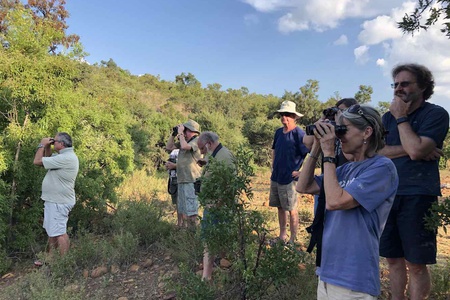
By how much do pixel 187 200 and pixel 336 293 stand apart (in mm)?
3563

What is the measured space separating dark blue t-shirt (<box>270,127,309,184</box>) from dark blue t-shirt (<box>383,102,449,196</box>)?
1914 mm

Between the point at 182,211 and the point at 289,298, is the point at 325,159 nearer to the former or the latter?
the point at 289,298

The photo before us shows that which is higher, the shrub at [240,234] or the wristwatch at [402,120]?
the wristwatch at [402,120]

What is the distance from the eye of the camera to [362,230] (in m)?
1.77

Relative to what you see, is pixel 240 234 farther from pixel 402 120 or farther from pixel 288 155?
pixel 288 155

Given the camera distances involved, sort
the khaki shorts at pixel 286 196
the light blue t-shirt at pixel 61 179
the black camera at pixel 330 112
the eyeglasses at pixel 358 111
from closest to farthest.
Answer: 1. the eyeglasses at pixel 358 111
2. the black camera at pixel 330 112
3. the khaki shorts at pixel 286 196
4. the light blue t-shirt at pixel 61 179

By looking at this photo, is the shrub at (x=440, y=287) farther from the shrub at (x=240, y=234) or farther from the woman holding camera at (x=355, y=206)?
the woman holding camera at (x=355, y=206)

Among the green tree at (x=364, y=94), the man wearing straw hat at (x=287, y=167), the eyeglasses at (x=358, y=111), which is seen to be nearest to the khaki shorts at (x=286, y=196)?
the man wearing straw hat at (x=287, y=167)

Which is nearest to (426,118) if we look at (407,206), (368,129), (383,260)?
(407,206)

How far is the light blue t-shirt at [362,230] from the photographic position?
1.73m

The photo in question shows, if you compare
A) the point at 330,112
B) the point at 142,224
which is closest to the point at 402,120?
the point at 330,112

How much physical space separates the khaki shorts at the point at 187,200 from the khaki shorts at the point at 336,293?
330 cm

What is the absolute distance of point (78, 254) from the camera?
15.1 ft

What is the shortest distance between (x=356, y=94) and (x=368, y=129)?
2329 cm
